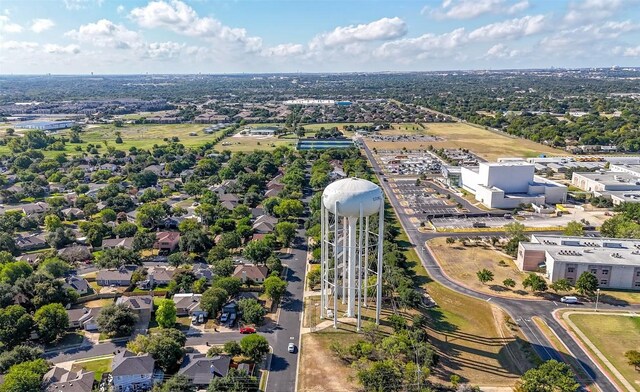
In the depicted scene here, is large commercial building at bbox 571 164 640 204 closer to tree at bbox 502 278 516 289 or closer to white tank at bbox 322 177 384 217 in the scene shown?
tree at bbox 502 278 516 289

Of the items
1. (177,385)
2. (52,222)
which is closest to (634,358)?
(177,385)

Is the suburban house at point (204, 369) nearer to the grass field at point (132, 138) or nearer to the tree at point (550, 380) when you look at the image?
the tree at point (550, 380)

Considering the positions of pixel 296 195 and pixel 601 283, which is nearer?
pixel 601 283

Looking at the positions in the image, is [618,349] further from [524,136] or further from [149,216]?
[524,136]

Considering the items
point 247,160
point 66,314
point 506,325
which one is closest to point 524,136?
point 247,160

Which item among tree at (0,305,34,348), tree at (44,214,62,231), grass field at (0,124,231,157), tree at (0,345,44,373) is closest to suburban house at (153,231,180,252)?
tree at (44,214,62,231)

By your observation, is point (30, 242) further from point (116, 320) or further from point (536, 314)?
point (536, 314)
